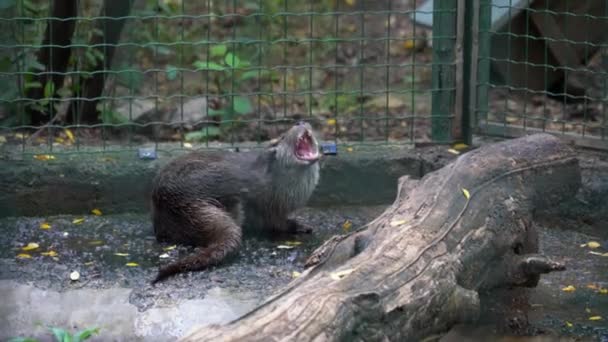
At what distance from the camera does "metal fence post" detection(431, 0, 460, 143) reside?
695 cm

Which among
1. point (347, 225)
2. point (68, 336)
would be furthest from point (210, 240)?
point (68, 336)

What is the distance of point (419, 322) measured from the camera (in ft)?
13.5

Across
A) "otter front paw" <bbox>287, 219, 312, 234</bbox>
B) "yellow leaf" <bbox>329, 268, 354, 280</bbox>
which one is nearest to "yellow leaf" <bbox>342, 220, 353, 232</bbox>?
"otter front paw" <bbox>287, 219, 312, 234</bbox>

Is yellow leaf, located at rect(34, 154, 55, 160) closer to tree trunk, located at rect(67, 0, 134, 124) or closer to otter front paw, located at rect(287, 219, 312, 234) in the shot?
tree trunk, located at rect(67, 0, 134, 124)

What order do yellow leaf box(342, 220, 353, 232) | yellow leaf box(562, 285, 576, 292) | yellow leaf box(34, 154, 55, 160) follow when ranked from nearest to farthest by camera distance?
1. yellow leaf box(562, 285, 576, 292)
2. yellow leaf box(342, 220, 353, 232)
3. yellow leaf box(34, 154, 55, 160)

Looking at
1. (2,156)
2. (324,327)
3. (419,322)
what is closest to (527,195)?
(419,322)

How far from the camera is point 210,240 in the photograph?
5.80 metres

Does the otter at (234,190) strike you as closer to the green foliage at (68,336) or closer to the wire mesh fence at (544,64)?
the green foliage at (68,336)

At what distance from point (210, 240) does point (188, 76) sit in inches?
166

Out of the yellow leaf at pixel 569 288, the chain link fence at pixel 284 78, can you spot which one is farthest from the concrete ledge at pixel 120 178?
the yellow leaf at pixel 569 288

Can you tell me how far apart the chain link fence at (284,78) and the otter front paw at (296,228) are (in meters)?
0.68

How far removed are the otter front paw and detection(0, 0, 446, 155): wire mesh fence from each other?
686 mm

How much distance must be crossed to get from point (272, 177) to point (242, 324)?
2.52 m

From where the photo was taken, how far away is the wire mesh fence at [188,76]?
6.75 metres
